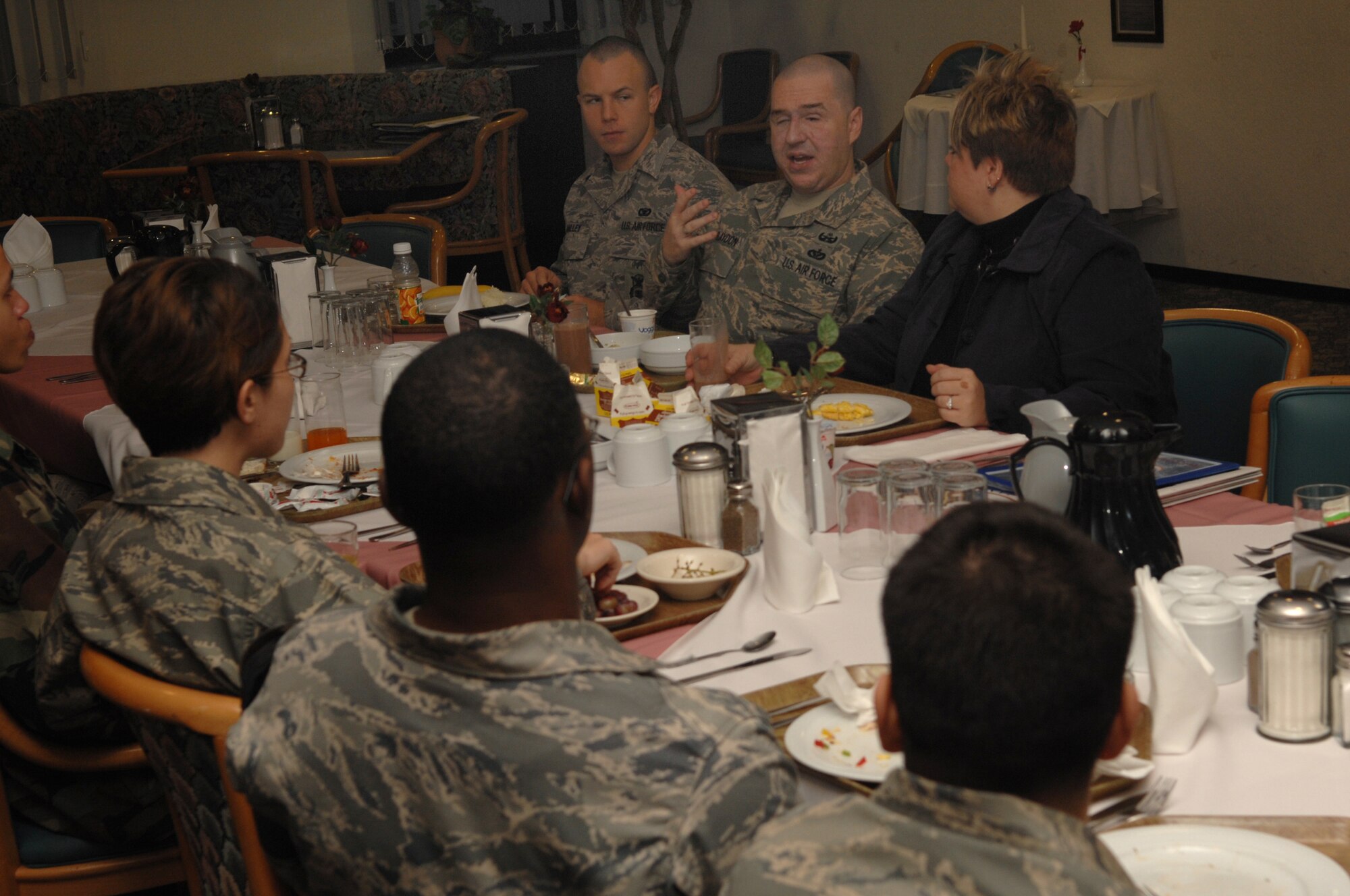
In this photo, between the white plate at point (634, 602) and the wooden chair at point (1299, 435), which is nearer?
the white plate at point (634, 602)

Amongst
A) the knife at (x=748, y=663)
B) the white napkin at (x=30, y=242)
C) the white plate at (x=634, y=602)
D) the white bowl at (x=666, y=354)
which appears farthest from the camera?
the white napkin at (x=30, y=242)

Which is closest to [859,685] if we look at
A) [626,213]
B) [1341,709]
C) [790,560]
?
[790,560]

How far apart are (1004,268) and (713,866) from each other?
1872mm

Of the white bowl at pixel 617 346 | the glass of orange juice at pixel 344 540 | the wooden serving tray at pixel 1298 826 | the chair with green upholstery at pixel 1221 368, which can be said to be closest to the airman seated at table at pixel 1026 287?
the chair with green upholstery at pixel 1221 368

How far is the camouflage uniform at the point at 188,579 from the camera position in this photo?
146cm

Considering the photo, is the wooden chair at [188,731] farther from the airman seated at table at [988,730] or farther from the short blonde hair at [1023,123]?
the short blonde hair at [1023,123]

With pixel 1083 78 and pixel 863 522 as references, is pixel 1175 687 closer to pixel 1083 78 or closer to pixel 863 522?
pixel 863 522

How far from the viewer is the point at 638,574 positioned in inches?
64.9

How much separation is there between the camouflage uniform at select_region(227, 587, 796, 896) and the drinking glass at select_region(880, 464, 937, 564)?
739 millimetres

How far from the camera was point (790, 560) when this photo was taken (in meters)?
1.54

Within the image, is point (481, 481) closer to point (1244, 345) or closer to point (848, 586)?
point (848, 586)

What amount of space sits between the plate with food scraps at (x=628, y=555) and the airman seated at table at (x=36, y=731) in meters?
0.69

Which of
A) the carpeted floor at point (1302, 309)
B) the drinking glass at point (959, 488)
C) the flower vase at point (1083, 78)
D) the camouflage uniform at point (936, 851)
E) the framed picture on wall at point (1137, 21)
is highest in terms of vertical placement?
the framed picture on wall at point (1137, 21)

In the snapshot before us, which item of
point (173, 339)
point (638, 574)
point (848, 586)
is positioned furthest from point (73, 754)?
point (848, 586)
